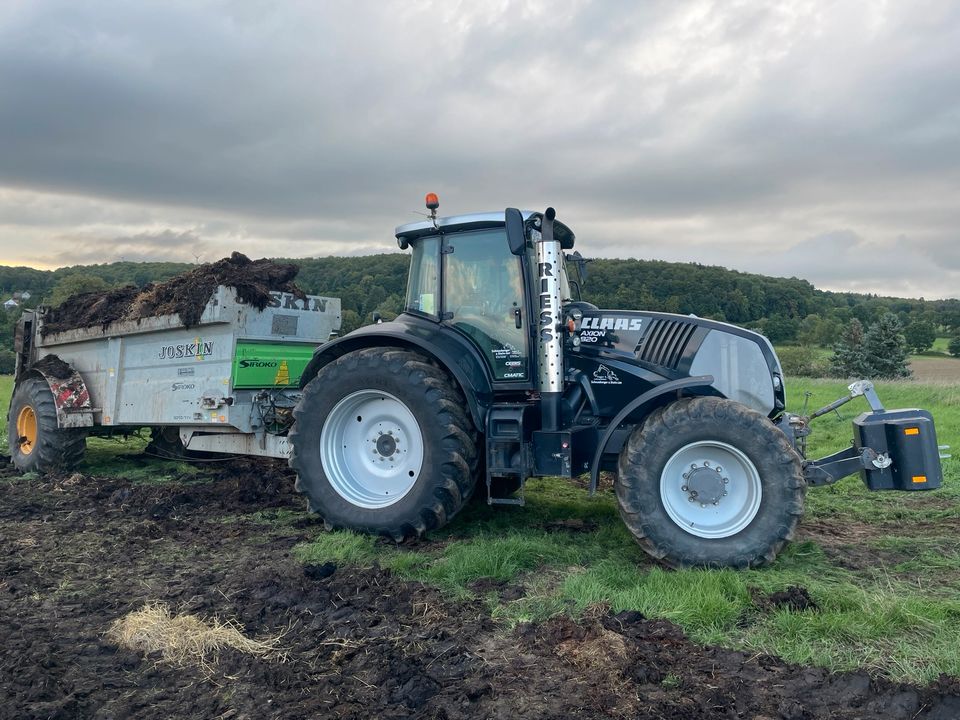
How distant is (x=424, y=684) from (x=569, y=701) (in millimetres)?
689

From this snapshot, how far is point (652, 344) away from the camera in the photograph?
6.11 meters

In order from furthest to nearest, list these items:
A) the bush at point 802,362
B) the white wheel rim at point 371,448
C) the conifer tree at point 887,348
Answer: the conifer tree at point 887,348
the bush at point 802,362
the white wheel rim at point 371,448

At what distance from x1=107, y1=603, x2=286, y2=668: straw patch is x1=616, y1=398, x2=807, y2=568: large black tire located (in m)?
2.56

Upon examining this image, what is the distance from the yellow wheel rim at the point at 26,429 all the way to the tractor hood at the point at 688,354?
7.45 metres

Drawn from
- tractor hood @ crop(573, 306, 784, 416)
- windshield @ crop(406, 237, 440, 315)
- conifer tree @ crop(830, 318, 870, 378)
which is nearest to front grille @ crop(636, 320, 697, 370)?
tractor hood @ crop(573, 306, 784, 416)

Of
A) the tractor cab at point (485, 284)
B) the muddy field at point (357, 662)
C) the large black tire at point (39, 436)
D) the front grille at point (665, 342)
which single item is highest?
the tractor cab at point (485, 284)

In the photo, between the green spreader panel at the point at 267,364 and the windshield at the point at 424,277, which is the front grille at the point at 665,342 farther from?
the green spreader panel at the point at 267,364

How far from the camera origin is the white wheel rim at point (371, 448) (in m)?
6.44

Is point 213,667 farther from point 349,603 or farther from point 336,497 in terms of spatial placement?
point 336,497

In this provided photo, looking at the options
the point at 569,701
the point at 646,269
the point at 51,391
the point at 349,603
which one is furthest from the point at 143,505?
the point at 646,269

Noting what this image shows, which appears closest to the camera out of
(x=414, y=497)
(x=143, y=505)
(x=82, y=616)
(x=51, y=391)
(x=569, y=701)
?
(x=569, y=701)

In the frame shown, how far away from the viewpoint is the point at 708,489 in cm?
534

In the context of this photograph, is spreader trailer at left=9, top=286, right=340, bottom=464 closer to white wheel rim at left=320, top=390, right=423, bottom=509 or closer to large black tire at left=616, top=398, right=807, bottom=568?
white wheel rim at left=320, top=390, right=423, bottom=509

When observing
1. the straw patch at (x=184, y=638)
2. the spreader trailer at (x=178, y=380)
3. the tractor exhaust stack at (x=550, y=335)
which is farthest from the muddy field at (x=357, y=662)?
the spreader trailer at (x=178, y=380)
